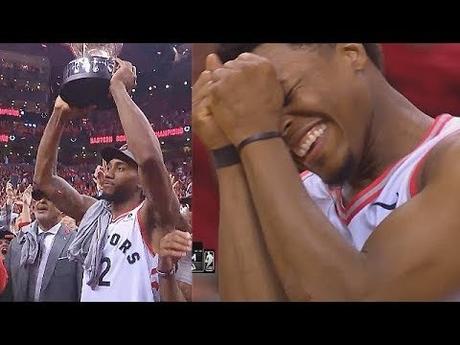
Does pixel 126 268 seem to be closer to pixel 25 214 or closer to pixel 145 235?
pixel 145 235

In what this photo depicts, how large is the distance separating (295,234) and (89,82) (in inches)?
81.8

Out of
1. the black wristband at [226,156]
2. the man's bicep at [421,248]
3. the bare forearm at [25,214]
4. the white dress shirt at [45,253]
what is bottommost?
the man's bicep at [421,248]

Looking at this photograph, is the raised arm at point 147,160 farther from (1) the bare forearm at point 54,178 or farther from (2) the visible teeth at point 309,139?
(2) the visible teeth at point 309,139

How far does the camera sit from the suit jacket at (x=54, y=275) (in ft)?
18.0

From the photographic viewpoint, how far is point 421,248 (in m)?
4.59

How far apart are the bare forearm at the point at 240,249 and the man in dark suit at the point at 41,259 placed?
4.01 feet

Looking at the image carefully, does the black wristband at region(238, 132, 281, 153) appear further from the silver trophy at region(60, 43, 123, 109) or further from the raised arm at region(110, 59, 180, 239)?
the silver trophy at region(60, 43, 123, 109)

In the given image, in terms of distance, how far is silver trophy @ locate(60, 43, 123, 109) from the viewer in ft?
18.1

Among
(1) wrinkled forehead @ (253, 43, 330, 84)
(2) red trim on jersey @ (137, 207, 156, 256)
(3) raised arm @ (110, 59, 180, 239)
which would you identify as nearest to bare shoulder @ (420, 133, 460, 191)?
(1) wrinkled forehead @ (253, 43, 330, 84)

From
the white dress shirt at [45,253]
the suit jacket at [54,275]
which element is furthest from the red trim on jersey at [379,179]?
the white dress shirt at [45,253]

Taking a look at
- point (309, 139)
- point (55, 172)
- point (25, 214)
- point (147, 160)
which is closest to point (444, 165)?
point (309, 139)
